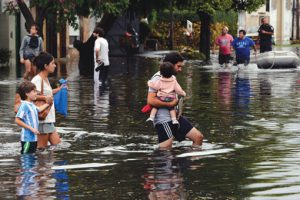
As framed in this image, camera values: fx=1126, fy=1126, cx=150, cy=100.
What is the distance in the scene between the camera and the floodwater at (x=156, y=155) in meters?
10.7

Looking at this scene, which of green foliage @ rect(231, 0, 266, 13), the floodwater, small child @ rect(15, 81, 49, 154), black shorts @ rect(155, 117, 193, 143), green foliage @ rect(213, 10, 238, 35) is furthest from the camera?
green foliage @ rect(213, 10, 238, 35)

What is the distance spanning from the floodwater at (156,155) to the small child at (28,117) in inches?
6.6

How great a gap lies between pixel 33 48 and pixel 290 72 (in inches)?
498

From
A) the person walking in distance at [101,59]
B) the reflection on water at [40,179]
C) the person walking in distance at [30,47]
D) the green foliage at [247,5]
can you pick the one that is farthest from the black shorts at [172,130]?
the green foliage at [247,5]

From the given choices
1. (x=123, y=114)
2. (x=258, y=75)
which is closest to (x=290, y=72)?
(x=258, y=75)

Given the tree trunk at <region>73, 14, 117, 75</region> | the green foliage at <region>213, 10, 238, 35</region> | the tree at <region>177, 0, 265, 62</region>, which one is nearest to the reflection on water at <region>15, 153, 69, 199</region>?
the tree trunk at <region>73, 14, 117, 75</region>

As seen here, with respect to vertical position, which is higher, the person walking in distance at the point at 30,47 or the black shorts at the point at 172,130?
the person walking in distance at the point at 30,47

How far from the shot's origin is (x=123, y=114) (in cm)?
1977

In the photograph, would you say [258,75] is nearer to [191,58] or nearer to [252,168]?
[191,58]

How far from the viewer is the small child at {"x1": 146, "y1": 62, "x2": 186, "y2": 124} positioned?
1427 cm

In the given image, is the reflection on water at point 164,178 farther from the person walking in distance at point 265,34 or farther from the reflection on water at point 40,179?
the person walking in distance at point 265,34

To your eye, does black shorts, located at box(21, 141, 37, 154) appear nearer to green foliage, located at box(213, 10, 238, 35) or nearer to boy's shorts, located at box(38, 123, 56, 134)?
boy's shorts, located at box(38, 123, 56, 134)

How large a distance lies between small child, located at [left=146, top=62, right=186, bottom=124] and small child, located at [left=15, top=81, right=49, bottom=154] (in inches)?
64.5

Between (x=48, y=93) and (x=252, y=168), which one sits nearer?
(x=252, y=168)
